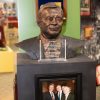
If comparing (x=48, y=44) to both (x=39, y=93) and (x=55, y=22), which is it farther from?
(x=39, y=93)

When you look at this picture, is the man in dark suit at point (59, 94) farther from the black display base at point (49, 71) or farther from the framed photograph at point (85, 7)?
the framed photograph at point (85, 7)

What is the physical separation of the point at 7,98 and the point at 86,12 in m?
1.09

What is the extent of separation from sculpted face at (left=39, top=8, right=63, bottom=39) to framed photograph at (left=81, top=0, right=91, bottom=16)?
53 cm

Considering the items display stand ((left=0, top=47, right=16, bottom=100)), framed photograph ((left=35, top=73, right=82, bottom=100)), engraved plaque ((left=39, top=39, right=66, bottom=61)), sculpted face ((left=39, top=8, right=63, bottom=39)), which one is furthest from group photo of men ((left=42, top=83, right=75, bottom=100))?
display stand ((left=0, top=47, right=16, bottom=100))

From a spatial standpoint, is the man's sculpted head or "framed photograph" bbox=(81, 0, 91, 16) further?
"framed photograph" bbox=(81, 0, 91, 16)

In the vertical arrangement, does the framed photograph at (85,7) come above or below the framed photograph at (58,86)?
above

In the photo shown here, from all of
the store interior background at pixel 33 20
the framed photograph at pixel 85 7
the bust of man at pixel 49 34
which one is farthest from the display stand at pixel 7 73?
the bust of man at pixel 49 34

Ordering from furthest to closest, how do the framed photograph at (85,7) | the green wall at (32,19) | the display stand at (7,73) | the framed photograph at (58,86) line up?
the display stand at (7,73)
the framed photograph at (85,7)
the green wall at (32,19)
the framed photograph at (58,86)

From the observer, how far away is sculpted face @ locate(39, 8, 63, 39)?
4.92 ft

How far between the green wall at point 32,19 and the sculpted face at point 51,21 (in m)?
0.29

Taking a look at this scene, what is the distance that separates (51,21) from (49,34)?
0.08 metres

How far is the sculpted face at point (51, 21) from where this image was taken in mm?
1500

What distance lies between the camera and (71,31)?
1869mm

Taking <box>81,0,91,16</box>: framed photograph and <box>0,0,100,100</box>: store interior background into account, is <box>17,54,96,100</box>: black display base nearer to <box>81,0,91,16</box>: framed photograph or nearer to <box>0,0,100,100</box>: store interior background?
<box>0,0,100,100</box>: store interior background
